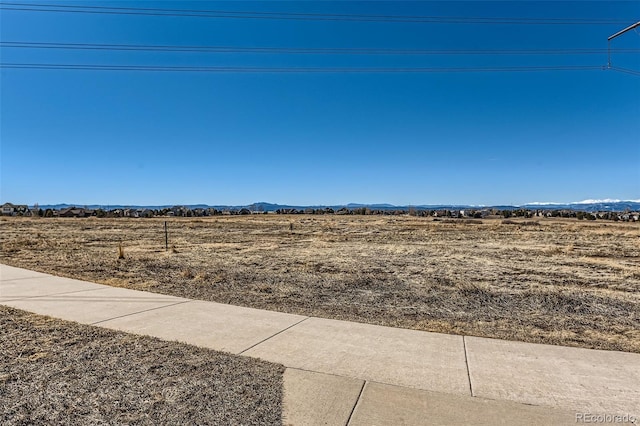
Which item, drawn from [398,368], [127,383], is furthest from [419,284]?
[127,383]

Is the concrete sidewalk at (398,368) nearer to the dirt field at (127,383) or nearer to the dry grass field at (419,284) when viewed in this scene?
the dirt field at (127,383)

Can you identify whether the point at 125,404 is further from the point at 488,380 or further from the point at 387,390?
the point at 488,380

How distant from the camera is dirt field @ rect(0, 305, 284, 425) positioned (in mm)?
3424

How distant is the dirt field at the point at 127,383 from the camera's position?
3424 millimetres

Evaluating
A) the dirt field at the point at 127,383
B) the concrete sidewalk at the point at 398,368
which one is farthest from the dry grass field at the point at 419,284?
the dirt field at the point at 127,383

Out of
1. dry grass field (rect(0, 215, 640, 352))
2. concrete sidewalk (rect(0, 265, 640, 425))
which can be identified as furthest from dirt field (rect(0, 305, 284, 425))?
dry grass field (rect(0, 215, 640, 352))

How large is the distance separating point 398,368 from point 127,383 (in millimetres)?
2889

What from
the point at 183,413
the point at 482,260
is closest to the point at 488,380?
the point at 183,413

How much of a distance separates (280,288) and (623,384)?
667 centimetres

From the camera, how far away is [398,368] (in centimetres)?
453

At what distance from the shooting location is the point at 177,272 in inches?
460

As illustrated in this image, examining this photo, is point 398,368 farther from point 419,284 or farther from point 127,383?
point 419,284

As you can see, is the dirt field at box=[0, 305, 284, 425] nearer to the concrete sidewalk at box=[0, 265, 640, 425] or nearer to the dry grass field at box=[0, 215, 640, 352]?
the concrete sidewalk at box=[0, 265, 640, 425]

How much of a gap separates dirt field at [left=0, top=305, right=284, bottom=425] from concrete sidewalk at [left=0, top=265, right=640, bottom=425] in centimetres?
31
